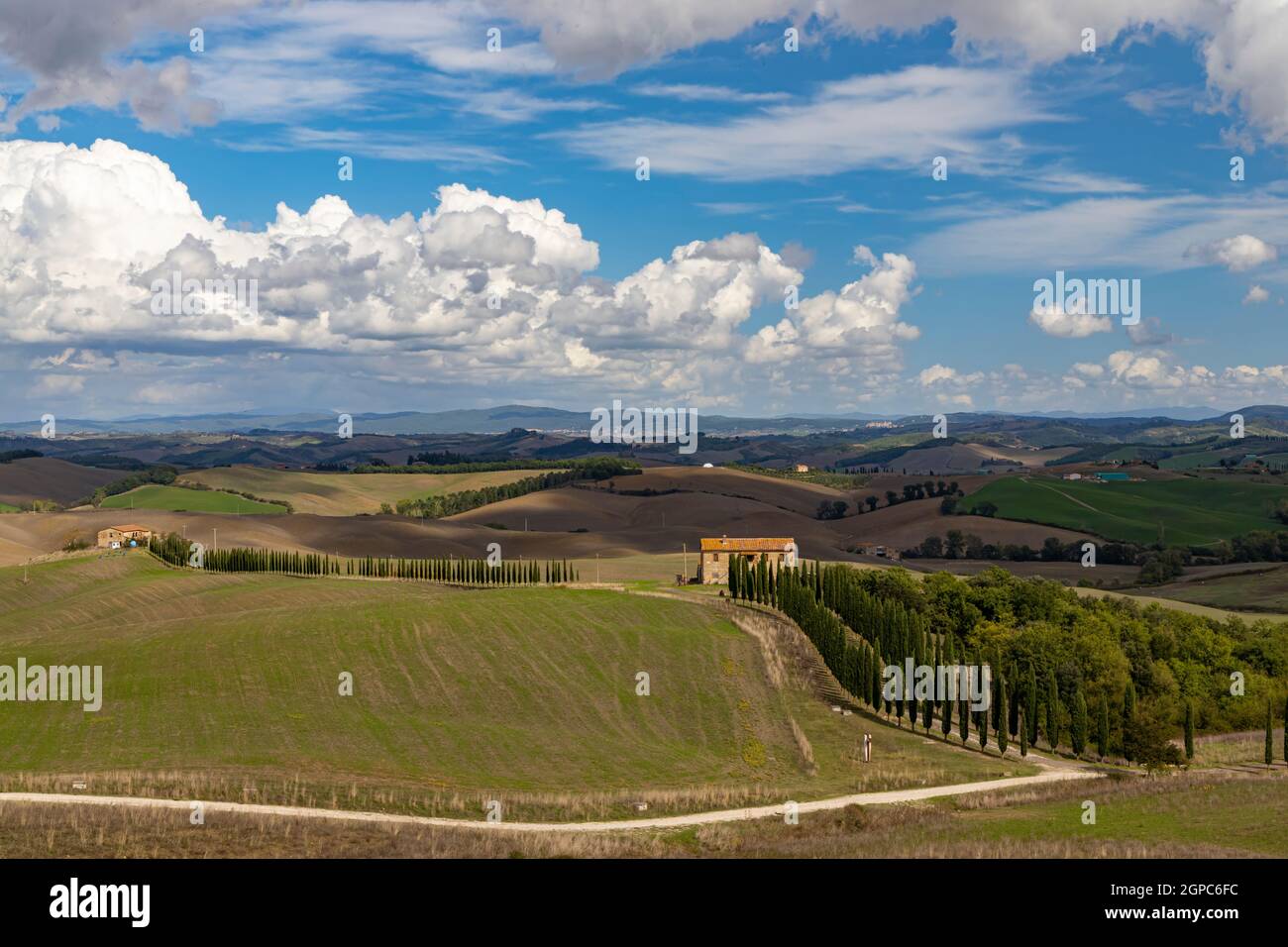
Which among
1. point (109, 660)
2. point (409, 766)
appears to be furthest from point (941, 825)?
point (109, 660)

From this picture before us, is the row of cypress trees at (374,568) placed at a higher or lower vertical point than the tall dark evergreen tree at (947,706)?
higher

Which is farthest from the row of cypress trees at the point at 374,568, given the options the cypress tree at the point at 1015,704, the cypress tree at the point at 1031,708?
the cypress tree at the point at 1031,708

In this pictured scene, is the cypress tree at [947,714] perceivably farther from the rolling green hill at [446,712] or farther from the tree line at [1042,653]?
the rolling green hill at [446,712]

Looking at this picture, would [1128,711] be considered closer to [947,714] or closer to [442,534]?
[947,714]

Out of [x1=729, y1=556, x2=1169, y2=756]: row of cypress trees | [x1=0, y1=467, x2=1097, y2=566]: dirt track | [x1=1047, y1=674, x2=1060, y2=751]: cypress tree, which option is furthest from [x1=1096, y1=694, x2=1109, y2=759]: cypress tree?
[x1=0, y1=467, x2=1097, y2=566]: dirt track

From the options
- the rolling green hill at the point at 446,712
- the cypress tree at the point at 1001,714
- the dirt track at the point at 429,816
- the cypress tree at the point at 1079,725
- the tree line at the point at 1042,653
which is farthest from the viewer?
the tree line at the point at 1042,653
